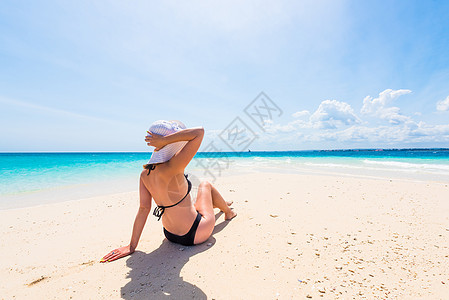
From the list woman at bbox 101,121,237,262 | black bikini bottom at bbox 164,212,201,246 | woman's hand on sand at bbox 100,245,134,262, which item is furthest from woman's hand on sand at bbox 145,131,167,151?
woman's hand on sand at bbox 100,245,134,262

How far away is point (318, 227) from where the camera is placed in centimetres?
325

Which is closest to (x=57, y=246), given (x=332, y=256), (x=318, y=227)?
(x=332, y=256)

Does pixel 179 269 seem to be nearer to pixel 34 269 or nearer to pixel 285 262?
pixel 285 262

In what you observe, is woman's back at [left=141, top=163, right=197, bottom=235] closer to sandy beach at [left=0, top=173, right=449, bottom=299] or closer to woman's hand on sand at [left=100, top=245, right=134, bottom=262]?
sandy beach at [left=0, top=173, right=449, bottom=299]

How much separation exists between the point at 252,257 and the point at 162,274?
A: 3.58 feet

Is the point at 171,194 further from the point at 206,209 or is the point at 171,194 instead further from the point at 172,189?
the point at 206,209

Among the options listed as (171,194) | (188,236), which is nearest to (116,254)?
(188,236)

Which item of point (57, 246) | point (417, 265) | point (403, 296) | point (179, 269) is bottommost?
point (57, 246)

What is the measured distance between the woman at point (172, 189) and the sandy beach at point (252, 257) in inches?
8.4

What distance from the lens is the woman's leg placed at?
273 centimetres

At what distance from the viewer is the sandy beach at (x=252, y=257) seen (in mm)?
1885

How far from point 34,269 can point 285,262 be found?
3.15 m

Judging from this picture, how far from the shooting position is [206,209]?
2975 millimetres

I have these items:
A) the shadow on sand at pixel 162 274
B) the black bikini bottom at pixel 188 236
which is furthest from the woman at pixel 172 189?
the shadow on sand at pixel 162 274
